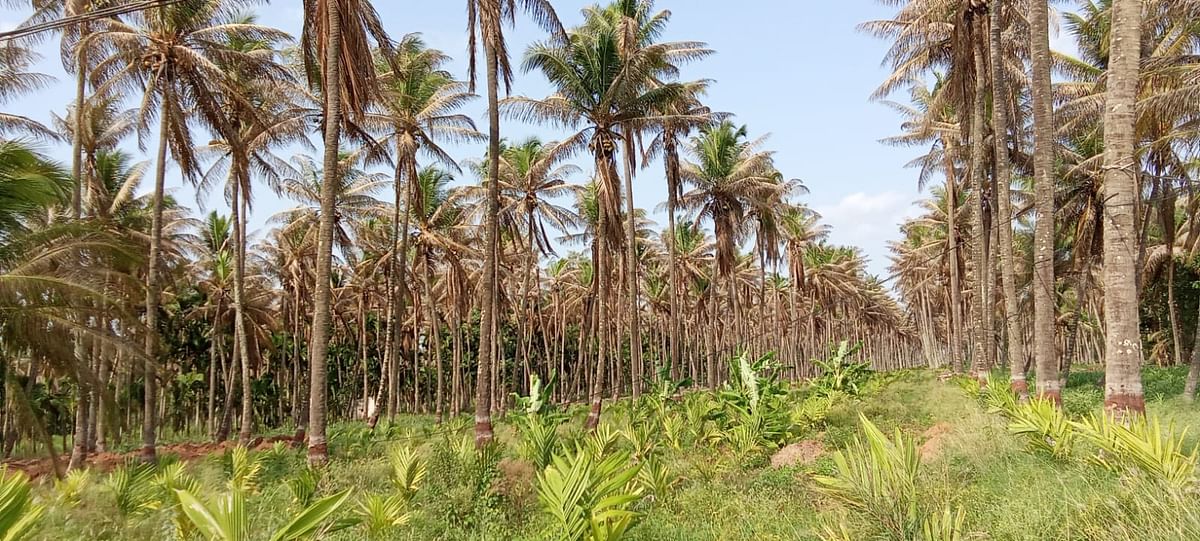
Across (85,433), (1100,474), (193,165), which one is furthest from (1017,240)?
(85,433)

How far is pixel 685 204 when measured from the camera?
89.2 feet

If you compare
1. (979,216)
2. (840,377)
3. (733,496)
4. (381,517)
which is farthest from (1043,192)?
(381,517)

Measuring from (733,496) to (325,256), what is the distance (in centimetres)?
804

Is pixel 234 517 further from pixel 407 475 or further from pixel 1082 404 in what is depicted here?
pixel 1082 404

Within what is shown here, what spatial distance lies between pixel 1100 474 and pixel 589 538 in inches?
172

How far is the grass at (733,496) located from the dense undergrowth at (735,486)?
3 centimetres

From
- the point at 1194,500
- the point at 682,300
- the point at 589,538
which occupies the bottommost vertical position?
the point at 589,538

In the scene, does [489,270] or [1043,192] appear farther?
[489,270]

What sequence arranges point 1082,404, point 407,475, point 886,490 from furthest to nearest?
point 1082,404 → point 407,475 → point 886,490

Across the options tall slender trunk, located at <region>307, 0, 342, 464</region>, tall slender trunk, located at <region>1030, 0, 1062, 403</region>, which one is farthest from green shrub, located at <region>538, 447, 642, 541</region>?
tall slender trunk, located at <region>1030, 0, 1062, 403</region>

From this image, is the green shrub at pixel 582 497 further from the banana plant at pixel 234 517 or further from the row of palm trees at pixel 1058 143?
the row of palm trees at pixel 1058 143

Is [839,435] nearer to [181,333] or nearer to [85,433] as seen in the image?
[85,433]

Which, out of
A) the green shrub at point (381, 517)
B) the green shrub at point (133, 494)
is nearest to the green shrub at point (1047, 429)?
the green shrub at point (381, 517)

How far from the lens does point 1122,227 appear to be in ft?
24.4
